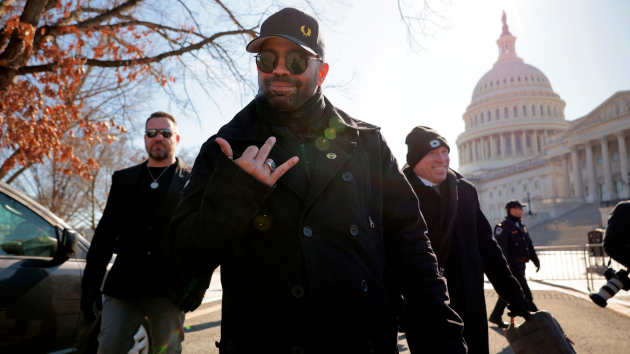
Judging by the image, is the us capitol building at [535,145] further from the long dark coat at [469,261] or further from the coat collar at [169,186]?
the coat collar at [169,186]

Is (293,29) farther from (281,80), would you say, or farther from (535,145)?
(535,145)

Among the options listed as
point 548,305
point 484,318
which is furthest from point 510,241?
point 484,318

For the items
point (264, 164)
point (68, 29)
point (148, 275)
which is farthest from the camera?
point (68, 29)

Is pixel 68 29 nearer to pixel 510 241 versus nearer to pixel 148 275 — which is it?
pixel 148 275

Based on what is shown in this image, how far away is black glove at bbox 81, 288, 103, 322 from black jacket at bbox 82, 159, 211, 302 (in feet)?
0.19

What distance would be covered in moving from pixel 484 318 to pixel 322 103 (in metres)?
2.56

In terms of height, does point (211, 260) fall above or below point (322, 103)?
below

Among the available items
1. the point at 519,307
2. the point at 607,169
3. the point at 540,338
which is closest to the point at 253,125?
the point at 540,338

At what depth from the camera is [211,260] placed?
1.77 meters

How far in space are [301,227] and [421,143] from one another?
2.60 m

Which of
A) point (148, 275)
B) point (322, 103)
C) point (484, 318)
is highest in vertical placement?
point (322, 103)

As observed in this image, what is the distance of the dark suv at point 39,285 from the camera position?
3449 millimetres

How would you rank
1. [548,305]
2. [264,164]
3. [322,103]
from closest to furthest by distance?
[264,164]
[322,103]
[548,305]

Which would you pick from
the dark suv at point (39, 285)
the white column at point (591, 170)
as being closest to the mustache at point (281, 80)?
the dark suv at point (39, 285)
